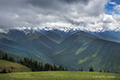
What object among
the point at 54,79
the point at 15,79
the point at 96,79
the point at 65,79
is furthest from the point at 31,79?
the point at 96,79

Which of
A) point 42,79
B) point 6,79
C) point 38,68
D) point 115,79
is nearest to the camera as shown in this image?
point 6,79

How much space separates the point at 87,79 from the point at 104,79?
8.72m

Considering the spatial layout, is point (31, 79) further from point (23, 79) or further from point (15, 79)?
point (15, 79)

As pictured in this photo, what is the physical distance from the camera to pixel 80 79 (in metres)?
47.7

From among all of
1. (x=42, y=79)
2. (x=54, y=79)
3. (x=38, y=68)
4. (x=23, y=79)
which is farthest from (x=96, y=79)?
(x=38, y=68)

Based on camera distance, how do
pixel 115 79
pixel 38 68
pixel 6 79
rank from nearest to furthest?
1. pixel 6 79
2. pixel 115 79
3. pixel 38 68

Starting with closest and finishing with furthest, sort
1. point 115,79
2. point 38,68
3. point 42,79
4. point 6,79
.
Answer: point 6,79, point 42,79, point 115,79, point 38,68

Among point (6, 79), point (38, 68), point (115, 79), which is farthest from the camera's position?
point (38, 68)

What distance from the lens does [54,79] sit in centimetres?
4588

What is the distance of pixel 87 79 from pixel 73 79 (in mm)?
7069

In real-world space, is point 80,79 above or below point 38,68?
above

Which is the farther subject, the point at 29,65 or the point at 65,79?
the point at 29,65

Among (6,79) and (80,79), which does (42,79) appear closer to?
(6,79)

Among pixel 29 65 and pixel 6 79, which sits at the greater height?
pixel 6 79
